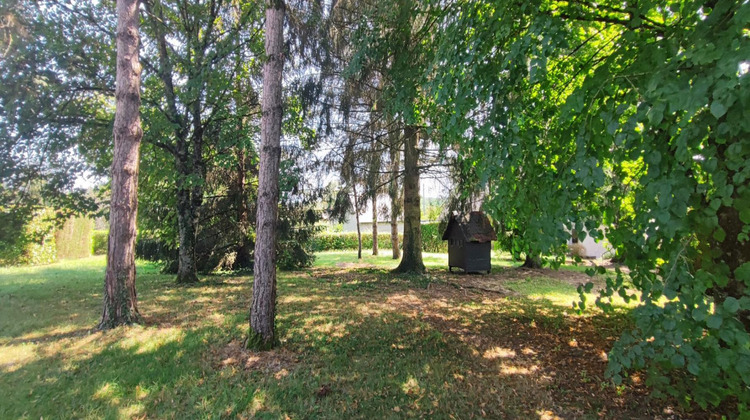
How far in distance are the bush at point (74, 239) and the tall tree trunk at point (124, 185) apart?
51.2ft

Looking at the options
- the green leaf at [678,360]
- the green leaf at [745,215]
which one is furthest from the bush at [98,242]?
the green leaf at [745,215]

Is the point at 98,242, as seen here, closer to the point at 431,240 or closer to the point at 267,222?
the point at 431,240

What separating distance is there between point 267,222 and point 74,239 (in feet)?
65.7

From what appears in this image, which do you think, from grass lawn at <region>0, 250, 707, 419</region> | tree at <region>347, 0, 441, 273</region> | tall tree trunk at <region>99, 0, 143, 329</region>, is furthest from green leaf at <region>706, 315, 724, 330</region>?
tall tree trunk at <region>99, 0, 143, 329</region>

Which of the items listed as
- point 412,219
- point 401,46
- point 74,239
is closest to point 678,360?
point 401,46

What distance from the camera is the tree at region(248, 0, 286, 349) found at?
4.18 metres

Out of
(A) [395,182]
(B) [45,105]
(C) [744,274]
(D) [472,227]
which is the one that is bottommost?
(C) [744,274]

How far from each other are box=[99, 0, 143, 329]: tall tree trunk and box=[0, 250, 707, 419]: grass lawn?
0.39 metres

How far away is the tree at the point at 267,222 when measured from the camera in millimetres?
4176

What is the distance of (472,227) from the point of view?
10695 mm

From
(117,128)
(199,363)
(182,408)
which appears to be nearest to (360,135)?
(117,128)

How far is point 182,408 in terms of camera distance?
3.01 metres

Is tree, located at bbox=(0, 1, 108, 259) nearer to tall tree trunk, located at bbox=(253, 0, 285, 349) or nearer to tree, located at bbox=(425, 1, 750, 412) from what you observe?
tall tree trunk, located at bbox=(253, 0, 285, 349)

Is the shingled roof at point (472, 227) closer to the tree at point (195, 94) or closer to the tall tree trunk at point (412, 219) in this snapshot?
the tall tree trunk at point (412, 219)
